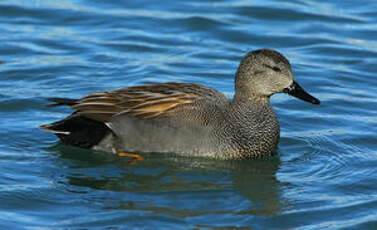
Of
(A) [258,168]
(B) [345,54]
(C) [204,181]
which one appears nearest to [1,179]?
(C) [204,181]

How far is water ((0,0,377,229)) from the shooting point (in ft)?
25.4

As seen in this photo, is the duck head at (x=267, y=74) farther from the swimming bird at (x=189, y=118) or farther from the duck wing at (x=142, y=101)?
the duck wing at (x=142, y=101)

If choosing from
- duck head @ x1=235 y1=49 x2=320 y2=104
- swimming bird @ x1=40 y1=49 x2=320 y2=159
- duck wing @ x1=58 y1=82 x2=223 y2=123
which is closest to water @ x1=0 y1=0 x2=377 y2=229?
swimming bird @ x1=40 y1=49 x2=320 y2=159

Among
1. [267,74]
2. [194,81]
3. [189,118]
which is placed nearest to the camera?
[189,118]

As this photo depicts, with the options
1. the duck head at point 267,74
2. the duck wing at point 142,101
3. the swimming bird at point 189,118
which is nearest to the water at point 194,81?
the swimming bird at point 189,118

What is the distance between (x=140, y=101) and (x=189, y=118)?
59cm

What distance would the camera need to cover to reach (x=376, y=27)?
1438 centimetres

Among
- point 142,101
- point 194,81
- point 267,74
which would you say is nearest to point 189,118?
point 142,101

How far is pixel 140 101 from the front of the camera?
917 cm

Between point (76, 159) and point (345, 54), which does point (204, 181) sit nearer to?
point (76, 159)

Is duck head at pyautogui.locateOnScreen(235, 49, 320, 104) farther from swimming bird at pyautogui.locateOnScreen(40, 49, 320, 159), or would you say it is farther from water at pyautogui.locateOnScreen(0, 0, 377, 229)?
water at pyautogui.locateOnScreen(0, 0, 377, 229)

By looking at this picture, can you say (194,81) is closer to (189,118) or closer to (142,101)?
(142,101)

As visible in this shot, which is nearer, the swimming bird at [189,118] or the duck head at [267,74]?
the swimming bird at [189,118]

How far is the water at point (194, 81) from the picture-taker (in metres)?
7.75
